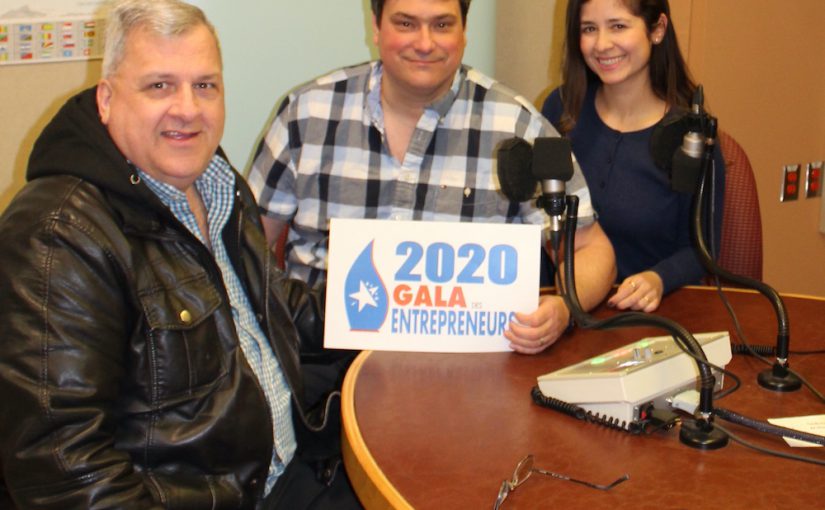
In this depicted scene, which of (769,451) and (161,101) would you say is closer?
(769,451)

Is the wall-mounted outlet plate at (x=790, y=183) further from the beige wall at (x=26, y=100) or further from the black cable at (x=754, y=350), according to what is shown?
the beige wall at (x=26, y=100)

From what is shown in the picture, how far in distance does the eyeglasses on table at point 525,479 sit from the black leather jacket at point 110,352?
53 cm

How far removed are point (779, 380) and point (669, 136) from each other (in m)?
0.50

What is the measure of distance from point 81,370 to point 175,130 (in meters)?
0.47

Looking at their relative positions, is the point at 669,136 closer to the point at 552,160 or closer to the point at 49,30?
the point at 552,160

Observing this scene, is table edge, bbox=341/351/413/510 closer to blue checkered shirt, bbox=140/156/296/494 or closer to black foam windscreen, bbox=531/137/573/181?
blue checkered shirt, bbox=140/156/296/494

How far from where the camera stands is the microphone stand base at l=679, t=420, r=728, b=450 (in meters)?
1.35

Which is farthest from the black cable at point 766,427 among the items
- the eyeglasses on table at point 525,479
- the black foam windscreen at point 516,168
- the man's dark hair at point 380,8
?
the man's dark hair at point 380,8

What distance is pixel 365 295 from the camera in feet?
5.88

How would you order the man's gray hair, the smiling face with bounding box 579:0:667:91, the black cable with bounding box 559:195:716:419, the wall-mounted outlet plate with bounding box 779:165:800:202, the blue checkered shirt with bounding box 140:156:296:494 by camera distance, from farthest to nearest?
the wall-mounted outlet plate with bounding box 779:165:800:202 < the smiling face with bounding box 579:0:667:91 < the blue checkered shirt with bounding box 140:156:296:494 < the man's gray hair < the black cable with bounding box 559:195:716:419

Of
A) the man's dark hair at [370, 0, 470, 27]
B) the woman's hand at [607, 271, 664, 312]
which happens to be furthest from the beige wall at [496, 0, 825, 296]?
the woman's hand at [607, 271, 664, 312]

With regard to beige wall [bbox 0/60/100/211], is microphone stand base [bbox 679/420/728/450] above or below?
below

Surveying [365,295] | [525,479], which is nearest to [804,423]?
[525,479]

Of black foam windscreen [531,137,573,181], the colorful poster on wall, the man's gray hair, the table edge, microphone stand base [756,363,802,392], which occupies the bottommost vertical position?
the table edge
